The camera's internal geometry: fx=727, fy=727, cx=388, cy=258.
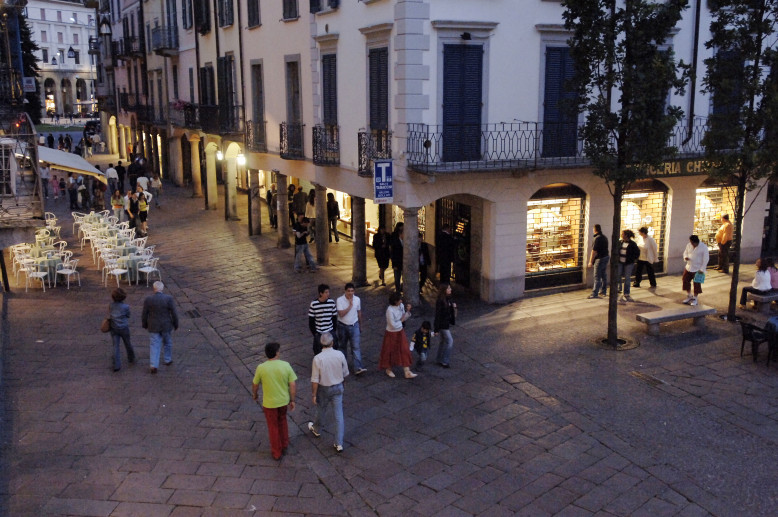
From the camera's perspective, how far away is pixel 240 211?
29.0m

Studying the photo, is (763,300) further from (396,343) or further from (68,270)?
(68,270)

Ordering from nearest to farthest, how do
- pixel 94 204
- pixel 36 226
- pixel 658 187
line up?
pixel 36 226 → pixel 658 187 → pixel 94 204

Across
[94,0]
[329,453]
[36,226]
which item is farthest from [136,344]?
[94,0]

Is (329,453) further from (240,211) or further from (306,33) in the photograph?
(240,211)

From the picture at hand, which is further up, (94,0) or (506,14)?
(94,0)

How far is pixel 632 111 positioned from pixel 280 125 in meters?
10.8

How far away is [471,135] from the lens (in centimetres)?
1441

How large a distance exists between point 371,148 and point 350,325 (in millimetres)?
5282

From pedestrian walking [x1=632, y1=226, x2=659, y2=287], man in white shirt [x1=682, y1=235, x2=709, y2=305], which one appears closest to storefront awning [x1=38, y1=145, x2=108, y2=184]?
pedestrian walking [x1=632, y1=226, x2=659, y2=287]

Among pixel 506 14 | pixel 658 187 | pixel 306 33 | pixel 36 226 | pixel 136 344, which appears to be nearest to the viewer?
pixel 36 226

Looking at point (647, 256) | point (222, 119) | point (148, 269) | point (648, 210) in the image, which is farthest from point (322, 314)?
point (222, 119)

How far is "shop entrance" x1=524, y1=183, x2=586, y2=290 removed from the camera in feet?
52.0

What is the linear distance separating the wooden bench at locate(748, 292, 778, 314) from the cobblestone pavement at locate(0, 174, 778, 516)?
30.0 inches

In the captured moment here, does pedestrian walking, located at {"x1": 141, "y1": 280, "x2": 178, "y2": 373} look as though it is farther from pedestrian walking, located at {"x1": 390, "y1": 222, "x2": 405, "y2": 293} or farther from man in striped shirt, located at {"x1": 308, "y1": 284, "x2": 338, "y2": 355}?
pedestrian walking, located at {"x1": 390, "y1": 222, "x2": 405, "y2": 293}
